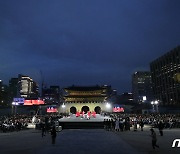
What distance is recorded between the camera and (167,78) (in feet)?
366

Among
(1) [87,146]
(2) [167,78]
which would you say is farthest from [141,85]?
(1) [87,146]

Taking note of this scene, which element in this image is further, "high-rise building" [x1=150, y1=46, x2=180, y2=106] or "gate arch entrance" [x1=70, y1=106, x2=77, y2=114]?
"high-rise building" [x1=150, y1=46, x2=180, y2=106]

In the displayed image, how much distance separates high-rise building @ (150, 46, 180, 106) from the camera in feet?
331

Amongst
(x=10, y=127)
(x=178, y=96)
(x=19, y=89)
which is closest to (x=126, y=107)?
(x=178, y=96)

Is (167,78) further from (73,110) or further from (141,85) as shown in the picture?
(141,85)

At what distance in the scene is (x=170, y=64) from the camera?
10812cm

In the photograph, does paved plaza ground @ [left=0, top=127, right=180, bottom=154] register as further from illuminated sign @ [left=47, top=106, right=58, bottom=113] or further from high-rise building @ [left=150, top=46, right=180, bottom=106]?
high-rise building @ [left=150, top=46, right=180, bottom=106]

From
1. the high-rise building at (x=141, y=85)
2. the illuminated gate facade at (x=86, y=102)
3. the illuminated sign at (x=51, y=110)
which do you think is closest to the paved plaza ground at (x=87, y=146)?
the illuminated sign at (x=51, y=110)

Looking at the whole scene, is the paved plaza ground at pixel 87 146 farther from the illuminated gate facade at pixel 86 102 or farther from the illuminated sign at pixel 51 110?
the illuminated gate facade at pixel 86 102

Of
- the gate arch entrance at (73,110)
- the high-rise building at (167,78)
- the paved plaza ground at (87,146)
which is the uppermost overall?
the high-rise building at (167,78)

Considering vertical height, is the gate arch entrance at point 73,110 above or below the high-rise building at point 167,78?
below

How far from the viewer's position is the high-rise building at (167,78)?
100875 mm

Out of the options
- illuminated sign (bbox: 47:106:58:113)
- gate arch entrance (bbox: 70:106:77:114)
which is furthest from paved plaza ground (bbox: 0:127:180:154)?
gate arch entrance (bbox: 70:106:77:114)

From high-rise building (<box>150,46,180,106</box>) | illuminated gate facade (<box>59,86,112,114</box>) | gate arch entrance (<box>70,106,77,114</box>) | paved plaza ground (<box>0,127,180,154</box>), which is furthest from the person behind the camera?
high-rise building (<box>150,46,180,106</box>)
